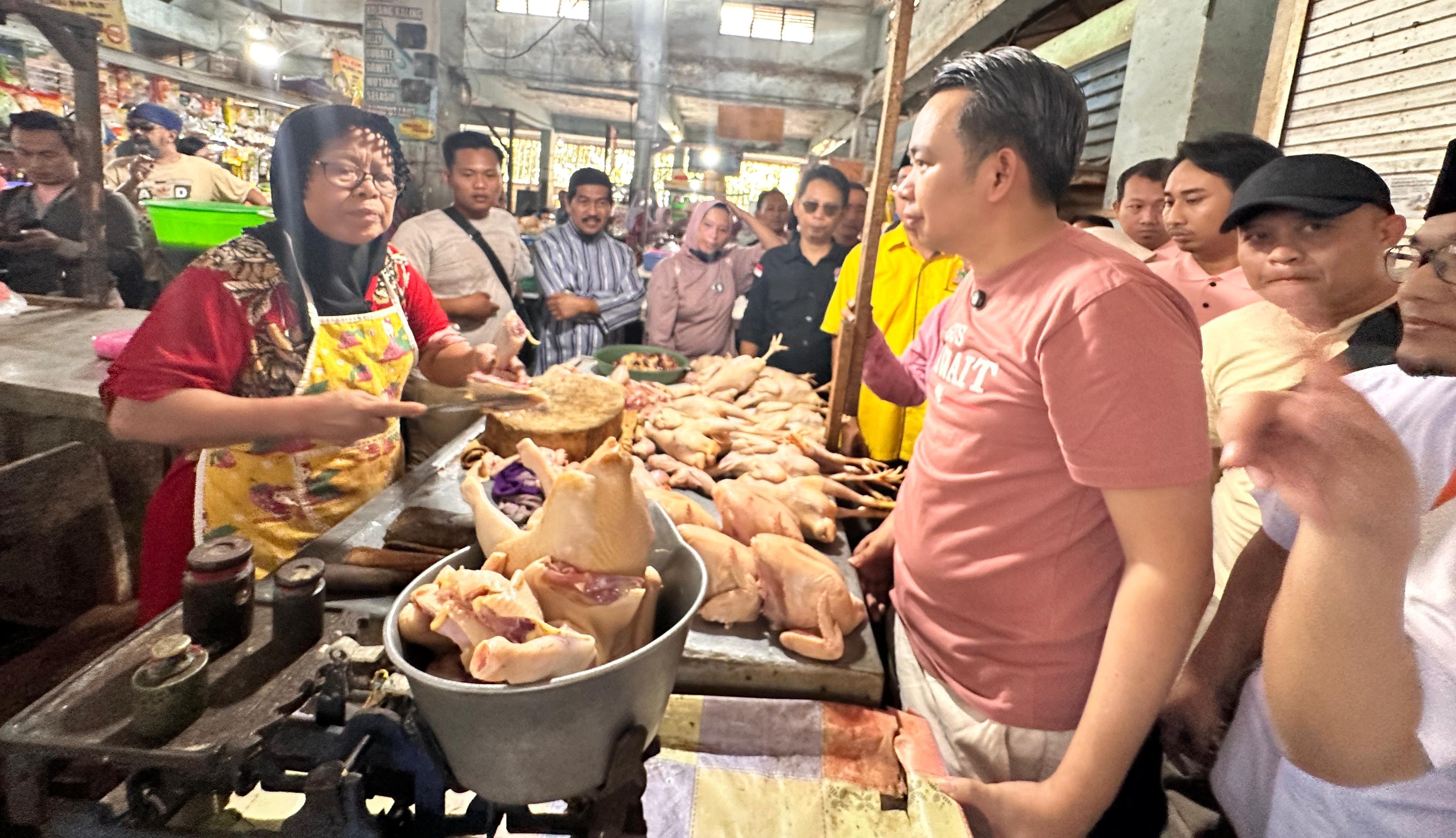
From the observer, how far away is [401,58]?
858 centimetres

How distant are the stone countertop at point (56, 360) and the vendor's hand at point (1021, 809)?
4.40 metres

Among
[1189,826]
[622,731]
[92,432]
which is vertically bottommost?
[1189,826]

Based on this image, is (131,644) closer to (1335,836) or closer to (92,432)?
(1335,836)

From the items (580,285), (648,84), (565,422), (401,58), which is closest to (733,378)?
(565,422)

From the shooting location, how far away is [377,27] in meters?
8.55

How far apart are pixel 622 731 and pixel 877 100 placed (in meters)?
14.4

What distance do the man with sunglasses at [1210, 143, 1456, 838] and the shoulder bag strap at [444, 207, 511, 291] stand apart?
4.55 meters

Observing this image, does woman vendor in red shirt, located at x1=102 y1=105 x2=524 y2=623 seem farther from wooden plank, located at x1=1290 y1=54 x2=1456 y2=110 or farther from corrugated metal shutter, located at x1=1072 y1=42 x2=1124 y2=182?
corrugated metal shutter, located at x1=1072 y1=42 x2=1124 y2=182

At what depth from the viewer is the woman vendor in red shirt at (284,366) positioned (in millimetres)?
1926

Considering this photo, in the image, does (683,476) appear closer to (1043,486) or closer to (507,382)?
(507,382)

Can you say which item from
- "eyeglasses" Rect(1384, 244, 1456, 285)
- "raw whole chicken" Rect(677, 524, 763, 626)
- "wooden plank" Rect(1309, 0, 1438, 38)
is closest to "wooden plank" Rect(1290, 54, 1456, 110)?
"wooden plank" Rect(1309, 0, 1438, 38)

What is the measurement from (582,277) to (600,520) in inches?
181

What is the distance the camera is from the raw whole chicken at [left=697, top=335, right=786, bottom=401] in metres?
4.04

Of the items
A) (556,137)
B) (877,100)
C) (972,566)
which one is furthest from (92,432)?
(556,137)
